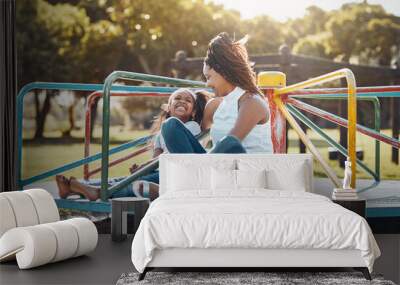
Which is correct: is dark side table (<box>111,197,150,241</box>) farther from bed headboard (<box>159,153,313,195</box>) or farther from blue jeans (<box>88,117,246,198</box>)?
blue jeans (<box>88,117,246,198</box>)

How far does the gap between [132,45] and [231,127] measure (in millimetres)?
1467

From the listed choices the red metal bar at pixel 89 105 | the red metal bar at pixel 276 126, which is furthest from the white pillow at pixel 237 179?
the red metal bar at pixel 89 105

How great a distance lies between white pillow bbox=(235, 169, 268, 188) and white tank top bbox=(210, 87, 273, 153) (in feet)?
2.81

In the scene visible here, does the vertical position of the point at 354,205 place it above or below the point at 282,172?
below

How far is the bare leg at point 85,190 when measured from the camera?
7.34 metres

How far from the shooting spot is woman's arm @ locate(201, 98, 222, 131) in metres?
7.23

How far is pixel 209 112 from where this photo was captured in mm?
7254

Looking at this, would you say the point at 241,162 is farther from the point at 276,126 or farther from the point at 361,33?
the point at 361,33

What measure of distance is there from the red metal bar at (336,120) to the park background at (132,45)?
0.22ft

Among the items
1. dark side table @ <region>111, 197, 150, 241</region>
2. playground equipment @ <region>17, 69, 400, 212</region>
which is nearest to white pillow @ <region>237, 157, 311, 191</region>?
playground equipment @ <region>17, 69, 400, 212</region>

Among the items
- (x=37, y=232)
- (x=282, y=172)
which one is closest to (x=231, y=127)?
(x=282, y=172)

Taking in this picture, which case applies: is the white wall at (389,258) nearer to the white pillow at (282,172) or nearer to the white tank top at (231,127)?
the white pillow at (282,172)

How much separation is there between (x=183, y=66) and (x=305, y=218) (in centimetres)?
305

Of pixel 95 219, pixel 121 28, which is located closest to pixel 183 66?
pixel 121 28
